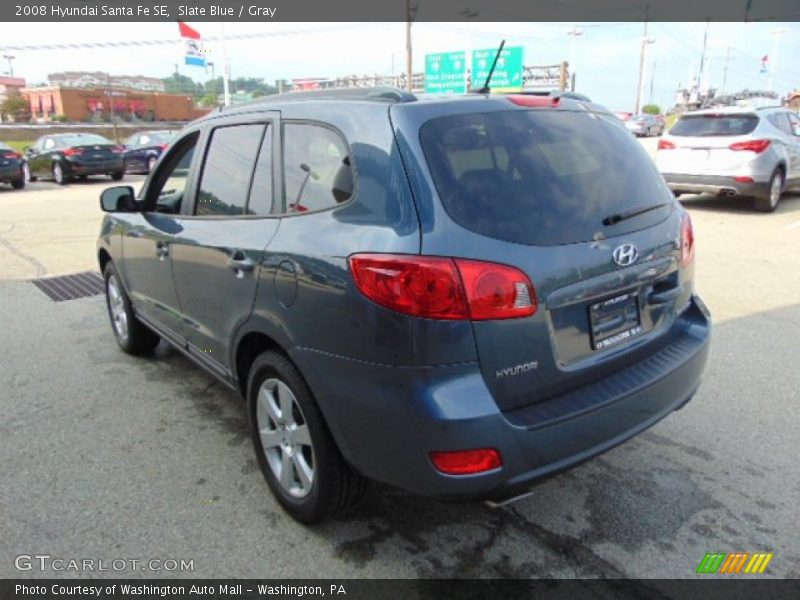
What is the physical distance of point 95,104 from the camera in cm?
7556

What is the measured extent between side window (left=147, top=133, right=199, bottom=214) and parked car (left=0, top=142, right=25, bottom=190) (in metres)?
16.6

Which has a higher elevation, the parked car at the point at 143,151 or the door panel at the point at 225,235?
the door panel at the point at 225,235

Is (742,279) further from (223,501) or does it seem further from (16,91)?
(16,91)

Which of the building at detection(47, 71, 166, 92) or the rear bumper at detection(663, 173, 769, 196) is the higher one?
the building at detection(47, 71, 166, 92)

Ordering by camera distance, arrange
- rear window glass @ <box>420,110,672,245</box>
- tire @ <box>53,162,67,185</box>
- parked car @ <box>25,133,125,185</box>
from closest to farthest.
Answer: rear window glass @ <box>420,110,672,245</box> < parked car @ <box>25,133,125,185</box> < tire @ <box>53,162,67,185</box>

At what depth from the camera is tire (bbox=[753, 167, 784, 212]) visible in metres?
10.3

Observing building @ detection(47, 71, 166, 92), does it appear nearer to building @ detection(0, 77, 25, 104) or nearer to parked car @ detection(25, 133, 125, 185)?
building @ detection(0, 77, 25, 104)

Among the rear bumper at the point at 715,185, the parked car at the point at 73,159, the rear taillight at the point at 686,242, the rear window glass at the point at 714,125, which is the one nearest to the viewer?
the rear taillight at the point at 686,242

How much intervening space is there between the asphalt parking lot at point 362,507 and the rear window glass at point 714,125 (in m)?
6.78

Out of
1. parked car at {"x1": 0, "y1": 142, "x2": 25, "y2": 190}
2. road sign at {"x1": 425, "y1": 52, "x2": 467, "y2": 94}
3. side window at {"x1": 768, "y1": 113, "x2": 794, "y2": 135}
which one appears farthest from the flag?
side window at {"x1": 768, "y1": 113, "x2": 794, "y2": 135}

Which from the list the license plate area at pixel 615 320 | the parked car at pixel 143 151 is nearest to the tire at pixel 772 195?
the license plate area at pixel 615 320

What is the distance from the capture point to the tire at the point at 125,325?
4.66 metres

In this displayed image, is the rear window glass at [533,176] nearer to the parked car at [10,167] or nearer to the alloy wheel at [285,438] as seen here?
the alloy wheel at [285,438]

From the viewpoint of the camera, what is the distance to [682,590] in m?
2.35
